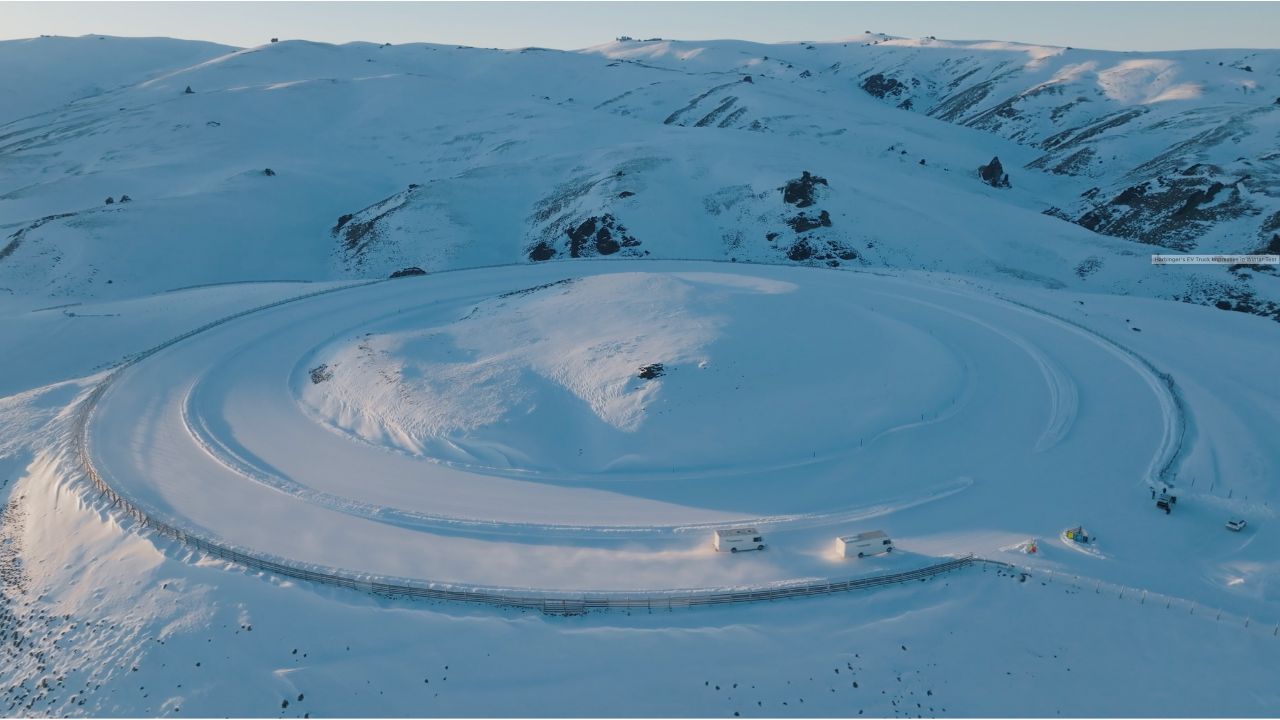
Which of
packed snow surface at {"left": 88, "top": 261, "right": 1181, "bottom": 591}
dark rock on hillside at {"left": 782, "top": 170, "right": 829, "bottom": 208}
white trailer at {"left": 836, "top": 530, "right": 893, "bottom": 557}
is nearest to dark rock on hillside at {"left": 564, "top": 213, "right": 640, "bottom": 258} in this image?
dark rock on hillside at {"left": 782, "top": 170, "right": 829, "bottom": 208}

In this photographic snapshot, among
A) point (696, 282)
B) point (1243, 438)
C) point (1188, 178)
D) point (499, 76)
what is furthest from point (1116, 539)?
point (499, 76)

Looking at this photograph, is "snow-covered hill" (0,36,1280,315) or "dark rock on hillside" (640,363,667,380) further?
"snow-covered hill" (0,36,1280,315)

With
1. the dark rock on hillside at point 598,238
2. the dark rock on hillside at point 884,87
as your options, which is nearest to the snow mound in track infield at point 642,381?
the dark rock on hillside at point 598,238

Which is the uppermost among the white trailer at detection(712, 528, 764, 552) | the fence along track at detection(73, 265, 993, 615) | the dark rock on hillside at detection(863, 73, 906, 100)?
the dark rock on hillside at detection(863, 73, 906, 100)

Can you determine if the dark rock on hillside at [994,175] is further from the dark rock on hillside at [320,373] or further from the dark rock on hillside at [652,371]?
the dark rock on hillside at [320,373]

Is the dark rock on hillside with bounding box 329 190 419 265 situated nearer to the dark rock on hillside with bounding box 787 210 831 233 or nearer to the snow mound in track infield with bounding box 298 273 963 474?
the snow mound in track infield with bounding box 298 273 963 474

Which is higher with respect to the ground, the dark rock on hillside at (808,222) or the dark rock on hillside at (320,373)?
the dark rock on hillside at (808,222)

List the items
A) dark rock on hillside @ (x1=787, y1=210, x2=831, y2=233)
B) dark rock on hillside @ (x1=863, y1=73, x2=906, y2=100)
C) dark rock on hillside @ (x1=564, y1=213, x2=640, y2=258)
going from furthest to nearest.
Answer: dark rock on hillside @ (x1=863, y1=73, x2=906, y2=100)
dark rock on hillside @ (x1=787, y1=210, x2=831, y2=233)
dark rock on hillside @ (x1=564, y1=213, x2=640, y2=258)
